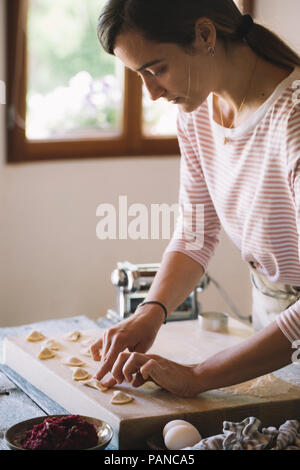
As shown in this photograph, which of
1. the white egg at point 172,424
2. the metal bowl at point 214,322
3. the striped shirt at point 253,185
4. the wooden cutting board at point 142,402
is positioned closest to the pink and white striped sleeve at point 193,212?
the striped shirt at point 253,185

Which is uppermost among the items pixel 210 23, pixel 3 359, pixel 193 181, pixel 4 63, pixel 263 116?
pixel 4 63

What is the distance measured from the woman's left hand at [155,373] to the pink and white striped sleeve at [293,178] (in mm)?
201

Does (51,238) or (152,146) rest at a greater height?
(152,146)

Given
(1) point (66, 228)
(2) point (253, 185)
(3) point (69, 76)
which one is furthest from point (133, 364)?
(3) point (69, 76)

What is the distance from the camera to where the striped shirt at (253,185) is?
1236 millimetres

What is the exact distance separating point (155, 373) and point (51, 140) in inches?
84.0

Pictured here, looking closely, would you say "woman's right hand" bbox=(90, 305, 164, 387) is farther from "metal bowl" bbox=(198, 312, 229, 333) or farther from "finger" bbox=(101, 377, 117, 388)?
"metal bowl" bbox=(198, 312, 229, 333)

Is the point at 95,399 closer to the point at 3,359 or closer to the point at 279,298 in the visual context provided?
the point at 3,359

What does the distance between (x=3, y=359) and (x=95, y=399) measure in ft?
1.39

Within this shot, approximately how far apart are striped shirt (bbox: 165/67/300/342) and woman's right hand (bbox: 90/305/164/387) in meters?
0.20

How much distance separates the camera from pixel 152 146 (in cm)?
349

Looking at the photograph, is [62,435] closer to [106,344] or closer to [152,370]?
[152,370]
